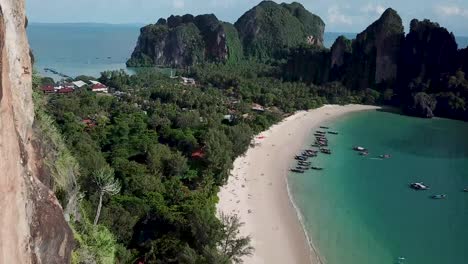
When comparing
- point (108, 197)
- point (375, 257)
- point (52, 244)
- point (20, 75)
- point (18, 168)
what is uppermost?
point (20, 75)

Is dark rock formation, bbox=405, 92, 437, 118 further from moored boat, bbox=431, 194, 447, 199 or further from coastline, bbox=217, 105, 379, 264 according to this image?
moored boat, bbox=431, 194, 447, 199

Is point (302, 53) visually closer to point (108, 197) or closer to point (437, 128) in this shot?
point (437, 128)

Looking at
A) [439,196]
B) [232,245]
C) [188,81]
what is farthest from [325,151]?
[188,81]

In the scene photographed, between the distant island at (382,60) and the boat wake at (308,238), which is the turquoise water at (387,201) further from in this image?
the distant island at (382,60)

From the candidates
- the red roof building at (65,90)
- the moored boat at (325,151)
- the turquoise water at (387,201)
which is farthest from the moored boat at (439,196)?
the red roof building at (65,90)

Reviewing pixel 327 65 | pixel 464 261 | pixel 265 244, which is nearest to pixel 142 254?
pixel 265 244
